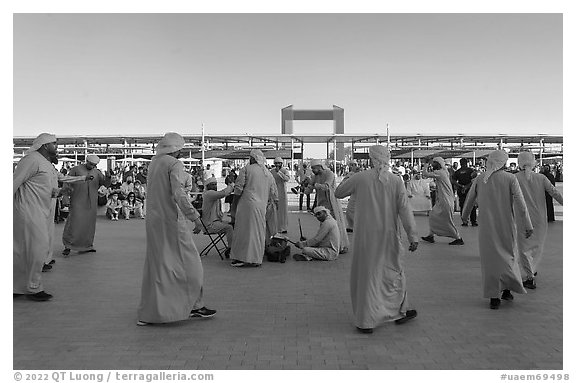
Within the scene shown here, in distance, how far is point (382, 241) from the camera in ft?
14.3

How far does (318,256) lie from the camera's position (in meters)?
7.59

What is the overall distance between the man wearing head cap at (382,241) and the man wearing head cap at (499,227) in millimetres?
1161

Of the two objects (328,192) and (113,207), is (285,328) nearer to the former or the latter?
(328,192)

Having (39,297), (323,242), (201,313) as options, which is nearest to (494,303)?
(201,313)

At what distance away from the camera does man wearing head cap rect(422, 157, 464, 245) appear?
9383mm

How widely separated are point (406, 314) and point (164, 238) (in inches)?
90.8

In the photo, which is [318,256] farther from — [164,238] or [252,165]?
[164,238]

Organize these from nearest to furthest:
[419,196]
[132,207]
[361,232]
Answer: [361,232], [132,207], [419,196]

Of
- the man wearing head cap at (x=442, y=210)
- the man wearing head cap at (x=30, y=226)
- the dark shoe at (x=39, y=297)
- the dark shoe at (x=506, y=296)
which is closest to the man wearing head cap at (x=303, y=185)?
the man wearing head cap at (x=442, y=210)

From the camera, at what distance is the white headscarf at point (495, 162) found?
5160 millimetres

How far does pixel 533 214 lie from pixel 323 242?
2.99 m

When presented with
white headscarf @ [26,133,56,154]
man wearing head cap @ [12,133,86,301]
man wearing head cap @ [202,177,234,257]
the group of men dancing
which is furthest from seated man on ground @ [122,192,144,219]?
man wearing head cap @ [12,133,86,301]

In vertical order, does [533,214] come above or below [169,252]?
above

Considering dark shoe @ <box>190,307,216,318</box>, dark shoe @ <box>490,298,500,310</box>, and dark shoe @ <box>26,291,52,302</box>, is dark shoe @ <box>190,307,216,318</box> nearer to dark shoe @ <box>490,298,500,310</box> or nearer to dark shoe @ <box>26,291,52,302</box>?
dark shoe @ <box>26,291,52,302</box>
